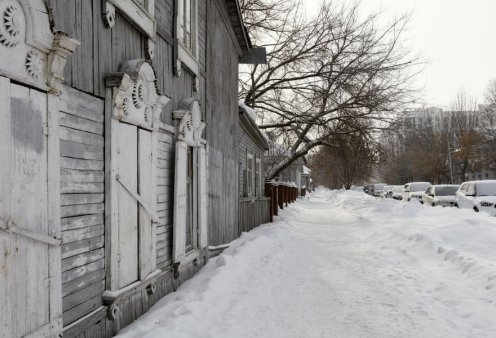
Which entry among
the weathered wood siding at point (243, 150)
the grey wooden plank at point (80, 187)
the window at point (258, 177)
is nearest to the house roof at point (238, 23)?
the weathered wood siding at point (243, 150)

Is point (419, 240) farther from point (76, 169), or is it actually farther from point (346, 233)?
point (76, 169)

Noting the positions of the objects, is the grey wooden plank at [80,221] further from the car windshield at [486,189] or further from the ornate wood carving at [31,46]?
the car windshield at [486,189]

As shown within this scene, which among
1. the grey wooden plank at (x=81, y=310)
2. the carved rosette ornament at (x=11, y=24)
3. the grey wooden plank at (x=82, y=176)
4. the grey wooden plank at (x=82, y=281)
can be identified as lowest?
the grey wooden plank at (x=81, y=310)

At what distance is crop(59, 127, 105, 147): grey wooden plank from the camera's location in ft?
10.8

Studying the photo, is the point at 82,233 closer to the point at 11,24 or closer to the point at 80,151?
the point at 80,151

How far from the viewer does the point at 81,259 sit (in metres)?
3.50

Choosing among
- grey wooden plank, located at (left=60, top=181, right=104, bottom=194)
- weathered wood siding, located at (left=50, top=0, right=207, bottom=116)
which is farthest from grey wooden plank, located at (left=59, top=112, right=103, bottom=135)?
grey wooden plank, located at (left=60, top=181, right=104, bottom=194)

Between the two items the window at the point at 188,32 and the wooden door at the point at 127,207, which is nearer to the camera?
the wooden door at the point at 127,207

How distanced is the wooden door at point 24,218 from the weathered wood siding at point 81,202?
0.33m

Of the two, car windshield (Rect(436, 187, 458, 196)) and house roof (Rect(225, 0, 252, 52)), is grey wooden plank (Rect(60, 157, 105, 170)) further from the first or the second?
car windshield (Rect(436, 187, 458, 196))

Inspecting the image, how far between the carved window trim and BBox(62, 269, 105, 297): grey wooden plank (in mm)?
2532

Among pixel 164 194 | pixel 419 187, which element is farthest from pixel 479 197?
pixel 164 194

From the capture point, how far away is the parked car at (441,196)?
21306mm

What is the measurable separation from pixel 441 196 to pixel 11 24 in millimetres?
22874
